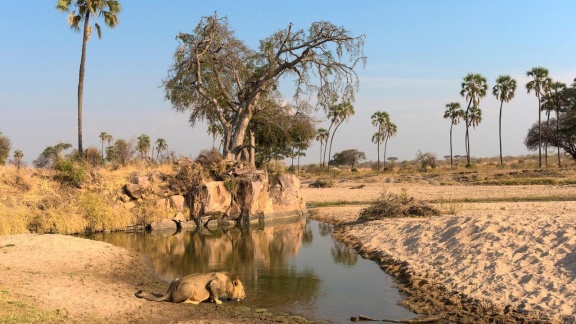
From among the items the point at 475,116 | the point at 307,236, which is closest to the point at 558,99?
the point at 475,116

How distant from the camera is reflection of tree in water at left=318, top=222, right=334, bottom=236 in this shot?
2262cm

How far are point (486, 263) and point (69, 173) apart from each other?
20.4 m

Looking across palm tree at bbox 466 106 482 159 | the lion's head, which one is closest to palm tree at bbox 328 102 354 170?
palm tree at bbox 466 106 482 159

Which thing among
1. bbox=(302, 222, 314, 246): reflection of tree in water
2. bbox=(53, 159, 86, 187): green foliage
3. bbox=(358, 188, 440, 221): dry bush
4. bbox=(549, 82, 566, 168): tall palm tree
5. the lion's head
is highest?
bbox=(549, 82, 566, 168): tall palm tree

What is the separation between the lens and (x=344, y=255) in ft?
54.5

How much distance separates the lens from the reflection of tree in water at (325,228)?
22620 mm

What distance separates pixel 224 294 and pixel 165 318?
1903mm

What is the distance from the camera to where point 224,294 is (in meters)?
10.4

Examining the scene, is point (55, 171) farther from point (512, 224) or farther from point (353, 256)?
point (512, 224)

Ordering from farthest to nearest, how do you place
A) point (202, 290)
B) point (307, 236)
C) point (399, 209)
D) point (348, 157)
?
point (348, 157) → point (399, 209) → point (307, 236) → point (202, 290)

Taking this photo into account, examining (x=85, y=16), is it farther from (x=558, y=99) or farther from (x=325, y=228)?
(x=558, y=99)

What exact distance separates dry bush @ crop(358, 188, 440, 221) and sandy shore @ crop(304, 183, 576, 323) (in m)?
2.73

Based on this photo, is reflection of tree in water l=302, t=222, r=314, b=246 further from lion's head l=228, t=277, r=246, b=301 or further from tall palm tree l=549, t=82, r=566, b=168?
tall palm tree l=549, t=82, r=566, b=168

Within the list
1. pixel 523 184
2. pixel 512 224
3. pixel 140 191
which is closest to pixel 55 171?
pixel 140 191
